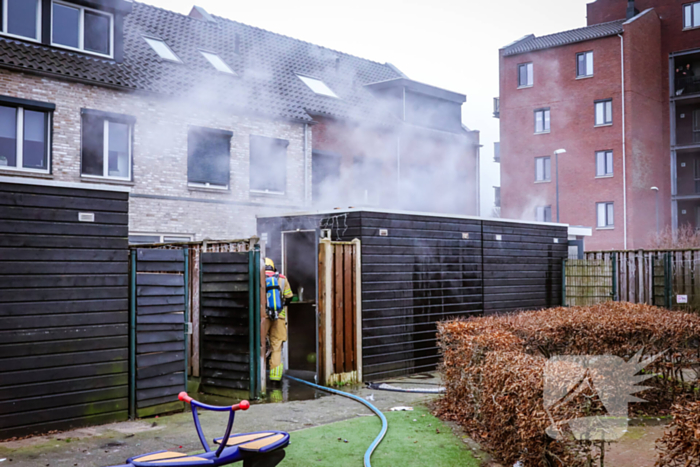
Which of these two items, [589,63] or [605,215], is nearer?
[605,215]

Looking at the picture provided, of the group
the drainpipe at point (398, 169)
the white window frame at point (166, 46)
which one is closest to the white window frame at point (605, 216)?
the drainpipe at point (398, 169)

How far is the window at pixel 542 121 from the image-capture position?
3234 cm

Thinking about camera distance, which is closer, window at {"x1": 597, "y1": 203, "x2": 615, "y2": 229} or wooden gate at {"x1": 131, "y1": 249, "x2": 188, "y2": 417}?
wooden gate at {"x1": 131, "y1": 249, "x2": 188, "y2": 417}

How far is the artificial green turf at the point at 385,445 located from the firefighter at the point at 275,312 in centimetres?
252

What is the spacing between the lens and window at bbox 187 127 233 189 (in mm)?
17652

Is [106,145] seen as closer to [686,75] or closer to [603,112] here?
[603,112]

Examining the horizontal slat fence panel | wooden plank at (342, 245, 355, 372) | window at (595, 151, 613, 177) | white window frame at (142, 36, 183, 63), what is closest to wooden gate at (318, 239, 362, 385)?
wooden plank at (342, 245, 355, 372)

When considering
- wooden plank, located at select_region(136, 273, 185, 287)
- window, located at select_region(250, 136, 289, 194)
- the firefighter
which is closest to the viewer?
wooden plank, located at select_region(136, 273, 185, 287)

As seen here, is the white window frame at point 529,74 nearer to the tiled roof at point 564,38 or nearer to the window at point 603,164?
the tiled roof at point 564,38

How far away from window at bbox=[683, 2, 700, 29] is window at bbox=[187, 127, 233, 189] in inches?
979

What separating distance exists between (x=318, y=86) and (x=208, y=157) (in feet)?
19.3

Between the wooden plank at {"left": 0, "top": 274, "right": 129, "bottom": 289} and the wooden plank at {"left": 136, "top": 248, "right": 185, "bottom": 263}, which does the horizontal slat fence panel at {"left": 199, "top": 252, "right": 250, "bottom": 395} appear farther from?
the wooden plank at {"left": 0, "top": 274, "right": 129, "bottom": 289}

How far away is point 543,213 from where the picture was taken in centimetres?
3209

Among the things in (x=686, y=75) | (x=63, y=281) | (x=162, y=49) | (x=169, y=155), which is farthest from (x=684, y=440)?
(x=686, y=75)
